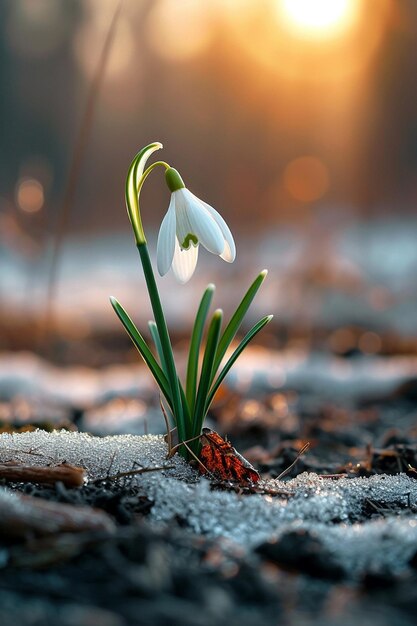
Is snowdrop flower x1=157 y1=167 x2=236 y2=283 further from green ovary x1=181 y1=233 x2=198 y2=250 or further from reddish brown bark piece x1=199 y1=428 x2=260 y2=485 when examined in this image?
reddish brown bark piece x1=199 y1=428 x2=260 y2=485

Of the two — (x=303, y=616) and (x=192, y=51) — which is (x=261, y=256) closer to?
(x=192, y=51)

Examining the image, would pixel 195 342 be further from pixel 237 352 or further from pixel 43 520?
pixel 43 520

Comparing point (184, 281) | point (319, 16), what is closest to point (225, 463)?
point (184, 281)

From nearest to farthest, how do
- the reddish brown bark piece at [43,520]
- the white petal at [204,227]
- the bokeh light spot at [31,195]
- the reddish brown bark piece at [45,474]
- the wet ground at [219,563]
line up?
the wet ground at [219,563] < the reddish brown bark piece at [43,520] < the reddish brown bark piece at [45,474] < the white petal at [204,227] < the bokeh light spot at [31,195]

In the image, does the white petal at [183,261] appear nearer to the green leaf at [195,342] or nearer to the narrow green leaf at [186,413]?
the green leaf at [195,342]

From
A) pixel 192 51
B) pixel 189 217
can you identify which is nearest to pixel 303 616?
pixel 189 217

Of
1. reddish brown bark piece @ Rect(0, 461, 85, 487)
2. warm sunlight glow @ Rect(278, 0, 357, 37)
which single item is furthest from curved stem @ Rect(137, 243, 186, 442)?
warm sunlight glow @ Rect(278, 0, 357, 37)

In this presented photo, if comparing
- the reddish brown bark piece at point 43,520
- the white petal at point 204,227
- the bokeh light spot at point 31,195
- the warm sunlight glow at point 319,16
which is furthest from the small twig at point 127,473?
the warm sunlight glow at point 319,16
